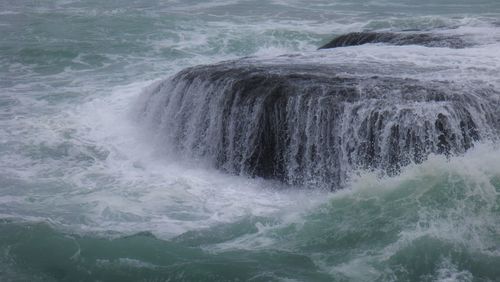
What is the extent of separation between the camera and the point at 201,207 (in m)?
9.30

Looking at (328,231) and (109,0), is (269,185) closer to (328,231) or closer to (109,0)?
(328,231)

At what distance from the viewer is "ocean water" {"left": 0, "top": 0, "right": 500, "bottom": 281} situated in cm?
725

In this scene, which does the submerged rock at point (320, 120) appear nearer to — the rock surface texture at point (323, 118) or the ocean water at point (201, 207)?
the rock surface texture at point (323, 118)

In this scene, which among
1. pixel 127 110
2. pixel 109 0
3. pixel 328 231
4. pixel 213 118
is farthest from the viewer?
pixel 109 0

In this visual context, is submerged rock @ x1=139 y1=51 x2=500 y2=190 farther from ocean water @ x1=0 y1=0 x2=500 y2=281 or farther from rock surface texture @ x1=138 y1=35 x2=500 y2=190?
ocean water @ x1=0 y1=0 x2=500 y2=281

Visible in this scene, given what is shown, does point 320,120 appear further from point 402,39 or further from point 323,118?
point 402,39

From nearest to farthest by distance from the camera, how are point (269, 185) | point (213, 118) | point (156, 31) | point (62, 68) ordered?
point (269, 185) → point (213, 118) → point (62, 68) → point (156, 31)

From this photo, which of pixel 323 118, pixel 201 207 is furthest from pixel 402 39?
pixel 201 207

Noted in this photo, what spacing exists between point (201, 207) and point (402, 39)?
7063 millimetres

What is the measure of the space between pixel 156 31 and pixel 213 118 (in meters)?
11.5

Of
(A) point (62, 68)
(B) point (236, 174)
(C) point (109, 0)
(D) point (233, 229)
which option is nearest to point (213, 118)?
(B) point (236, 174)

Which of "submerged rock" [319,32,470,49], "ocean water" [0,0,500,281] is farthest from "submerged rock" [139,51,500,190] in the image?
"submerged rock" [319,32,470,49]

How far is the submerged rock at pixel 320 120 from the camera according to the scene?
9.51m

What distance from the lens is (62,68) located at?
711 inches
